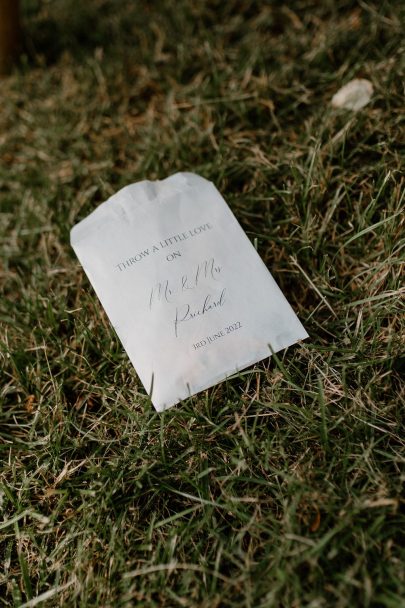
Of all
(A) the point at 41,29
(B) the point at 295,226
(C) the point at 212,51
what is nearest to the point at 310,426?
(B) the point at 295,226

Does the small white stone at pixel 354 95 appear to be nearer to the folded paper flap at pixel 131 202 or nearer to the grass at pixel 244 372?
the grass at pixel 244 372

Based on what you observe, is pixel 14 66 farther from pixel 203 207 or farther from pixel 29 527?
pixel 29 527

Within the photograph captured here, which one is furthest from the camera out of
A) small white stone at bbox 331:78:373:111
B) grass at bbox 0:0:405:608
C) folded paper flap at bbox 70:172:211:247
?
small white stone at bbox 331:78:373:111

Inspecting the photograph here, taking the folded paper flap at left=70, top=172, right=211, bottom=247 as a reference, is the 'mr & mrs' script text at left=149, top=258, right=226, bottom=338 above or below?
below

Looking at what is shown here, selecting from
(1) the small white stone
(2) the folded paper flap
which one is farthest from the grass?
(2) the folded paper flap

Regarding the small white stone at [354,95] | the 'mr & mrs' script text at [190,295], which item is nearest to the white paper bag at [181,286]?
the 'mr & mrs' script text at [190,295]

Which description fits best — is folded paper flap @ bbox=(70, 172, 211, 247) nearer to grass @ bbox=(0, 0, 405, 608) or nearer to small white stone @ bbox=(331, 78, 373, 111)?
grass @ bbox=(0, 0, 405, 608)

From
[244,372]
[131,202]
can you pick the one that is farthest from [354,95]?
[244,372]
